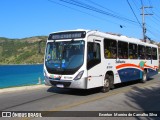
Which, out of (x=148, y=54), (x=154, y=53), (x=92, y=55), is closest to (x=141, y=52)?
(x=148, y=54)

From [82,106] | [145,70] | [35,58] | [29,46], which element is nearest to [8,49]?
[29,46]

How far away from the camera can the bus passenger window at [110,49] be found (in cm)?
1738

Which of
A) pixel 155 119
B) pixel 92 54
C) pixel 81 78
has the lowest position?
pixel 155 119

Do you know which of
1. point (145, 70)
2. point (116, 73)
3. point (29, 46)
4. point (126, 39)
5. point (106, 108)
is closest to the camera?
point (106, 108)

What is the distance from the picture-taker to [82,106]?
12523 mm

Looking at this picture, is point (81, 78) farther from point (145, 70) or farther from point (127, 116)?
point (145, 70)

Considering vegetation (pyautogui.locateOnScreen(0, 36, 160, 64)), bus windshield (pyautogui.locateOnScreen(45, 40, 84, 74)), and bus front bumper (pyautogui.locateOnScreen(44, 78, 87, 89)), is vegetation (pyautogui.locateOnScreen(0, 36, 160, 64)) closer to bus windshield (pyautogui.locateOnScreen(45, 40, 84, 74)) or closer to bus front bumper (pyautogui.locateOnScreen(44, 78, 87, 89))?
bus windshield (pyautogui.locateOnScreen(45, 40, 84, 74))

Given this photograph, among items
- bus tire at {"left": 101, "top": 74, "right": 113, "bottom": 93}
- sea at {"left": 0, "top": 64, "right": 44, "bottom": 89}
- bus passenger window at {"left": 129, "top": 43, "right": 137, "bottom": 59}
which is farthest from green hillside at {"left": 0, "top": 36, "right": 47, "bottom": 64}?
bus tire at {"left": 101, "top": 74, "right": 113, "bottom": 93}

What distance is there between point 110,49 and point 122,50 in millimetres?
1997

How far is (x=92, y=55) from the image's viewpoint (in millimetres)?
15773

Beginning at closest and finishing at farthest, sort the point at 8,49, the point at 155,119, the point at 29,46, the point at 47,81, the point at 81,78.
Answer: the point at 155,119 < the point at 81,78 < the point at 47,81 < the point at 29,46 < the point at 8,49

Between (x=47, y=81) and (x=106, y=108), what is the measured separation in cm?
482

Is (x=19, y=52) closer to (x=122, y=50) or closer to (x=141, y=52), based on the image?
(x=141, y=52)

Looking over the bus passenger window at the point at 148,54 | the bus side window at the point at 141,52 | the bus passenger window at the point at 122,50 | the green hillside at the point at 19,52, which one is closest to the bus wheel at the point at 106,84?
the bus passenger window at the point at 122,50
